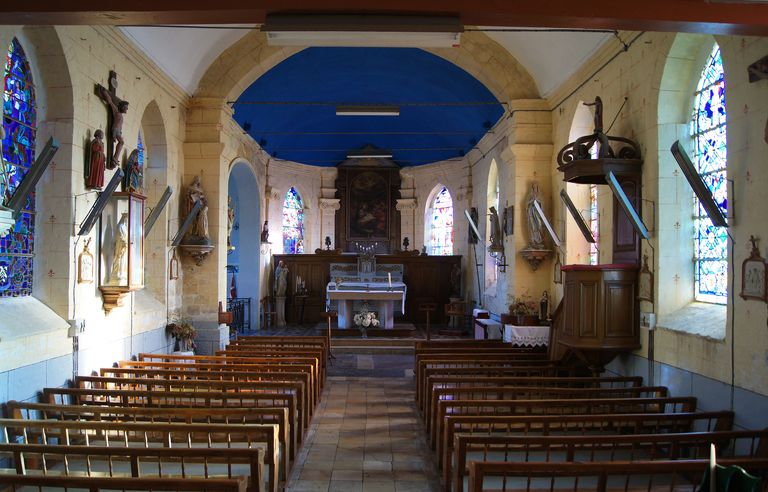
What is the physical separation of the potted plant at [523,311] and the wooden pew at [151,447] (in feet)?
20.5

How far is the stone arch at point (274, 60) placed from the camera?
11281 millimetres

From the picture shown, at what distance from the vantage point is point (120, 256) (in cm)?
784

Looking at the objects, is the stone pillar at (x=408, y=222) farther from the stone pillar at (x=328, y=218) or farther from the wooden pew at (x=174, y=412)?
the wooden pew at (x=174, y=412)

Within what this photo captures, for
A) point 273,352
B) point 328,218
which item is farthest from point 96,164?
point 328,218

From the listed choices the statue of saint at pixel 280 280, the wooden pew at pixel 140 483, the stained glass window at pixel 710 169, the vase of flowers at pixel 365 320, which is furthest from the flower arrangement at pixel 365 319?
the wooden pew at pixel 140 483

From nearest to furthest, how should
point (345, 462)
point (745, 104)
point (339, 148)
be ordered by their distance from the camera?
point (745, 104) < point (345, 462) < point (339, 148)

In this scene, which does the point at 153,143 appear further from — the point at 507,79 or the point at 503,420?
the point at 503,420

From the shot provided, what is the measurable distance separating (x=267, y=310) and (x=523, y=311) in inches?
343

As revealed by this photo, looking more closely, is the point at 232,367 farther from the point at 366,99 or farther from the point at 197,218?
the point at 366,99

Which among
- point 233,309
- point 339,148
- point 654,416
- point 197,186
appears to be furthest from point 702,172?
point 339,148

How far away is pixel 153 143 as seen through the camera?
10.4 m

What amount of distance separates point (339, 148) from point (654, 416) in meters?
16.2

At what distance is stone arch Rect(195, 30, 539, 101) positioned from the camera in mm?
11281

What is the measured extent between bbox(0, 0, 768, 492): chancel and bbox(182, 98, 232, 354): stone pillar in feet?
0.14
